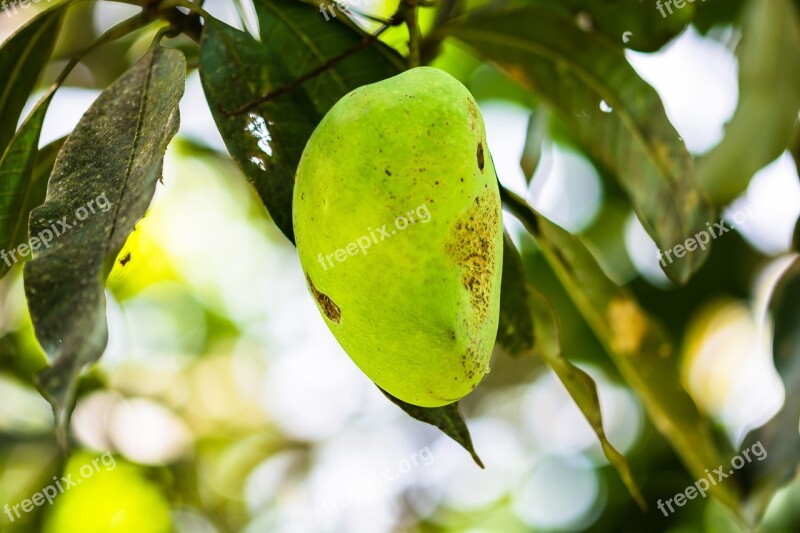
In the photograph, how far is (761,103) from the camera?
5.31 ft

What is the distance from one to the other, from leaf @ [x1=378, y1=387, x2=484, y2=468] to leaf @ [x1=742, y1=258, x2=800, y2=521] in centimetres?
60

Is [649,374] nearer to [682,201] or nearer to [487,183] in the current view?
[682,201]

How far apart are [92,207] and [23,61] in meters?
0.48

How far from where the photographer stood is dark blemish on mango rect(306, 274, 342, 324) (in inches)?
32.7

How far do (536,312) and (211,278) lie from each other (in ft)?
5.85

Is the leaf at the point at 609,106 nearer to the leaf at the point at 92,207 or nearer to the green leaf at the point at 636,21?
the green leaf at the point at 636,21

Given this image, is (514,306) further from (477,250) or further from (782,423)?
(782,423)

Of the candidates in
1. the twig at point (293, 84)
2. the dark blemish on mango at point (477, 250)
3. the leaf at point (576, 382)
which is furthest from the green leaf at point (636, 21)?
the dark blemish on mango at point (477, 250)

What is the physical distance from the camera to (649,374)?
56.9 inches

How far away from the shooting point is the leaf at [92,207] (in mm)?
688

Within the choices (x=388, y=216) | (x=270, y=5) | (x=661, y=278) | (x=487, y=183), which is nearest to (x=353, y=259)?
(x=388, y=216)
